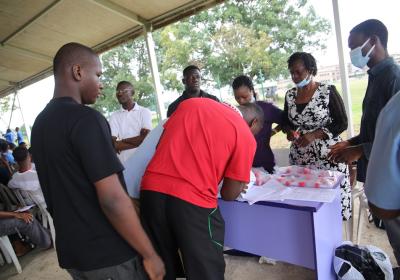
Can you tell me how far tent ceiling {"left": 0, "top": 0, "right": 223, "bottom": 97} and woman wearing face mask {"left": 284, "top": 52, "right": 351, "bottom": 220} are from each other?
1.82 m

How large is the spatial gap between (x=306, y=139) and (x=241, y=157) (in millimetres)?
1217

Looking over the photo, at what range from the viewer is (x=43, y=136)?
99cm

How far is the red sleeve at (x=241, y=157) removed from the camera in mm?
1218

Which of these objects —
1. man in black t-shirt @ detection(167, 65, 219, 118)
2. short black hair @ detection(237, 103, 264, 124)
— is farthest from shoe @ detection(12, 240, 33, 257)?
short black hair @ detection(237, 103, 264, 124)

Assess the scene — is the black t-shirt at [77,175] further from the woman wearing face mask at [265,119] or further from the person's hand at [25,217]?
the person's hand at [25,217]

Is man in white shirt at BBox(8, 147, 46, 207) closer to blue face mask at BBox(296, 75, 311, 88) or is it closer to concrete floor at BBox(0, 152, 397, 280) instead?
concrete floor at BBox(0, 152, 397, 280)

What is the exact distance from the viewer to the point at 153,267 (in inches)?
43.2

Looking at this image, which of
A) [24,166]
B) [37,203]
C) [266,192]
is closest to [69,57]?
[266,192]

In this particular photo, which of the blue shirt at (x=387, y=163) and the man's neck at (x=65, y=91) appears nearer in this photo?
the blue shirt at (x=387, y=163)

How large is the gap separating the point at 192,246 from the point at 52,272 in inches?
95.5

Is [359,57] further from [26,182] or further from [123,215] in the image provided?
[26,182]

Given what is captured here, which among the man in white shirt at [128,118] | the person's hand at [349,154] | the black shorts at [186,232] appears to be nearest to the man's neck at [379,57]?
the person's hand at [349,154]

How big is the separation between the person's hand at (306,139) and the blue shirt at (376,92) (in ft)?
1.45

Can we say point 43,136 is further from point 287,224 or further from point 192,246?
point 287,224
